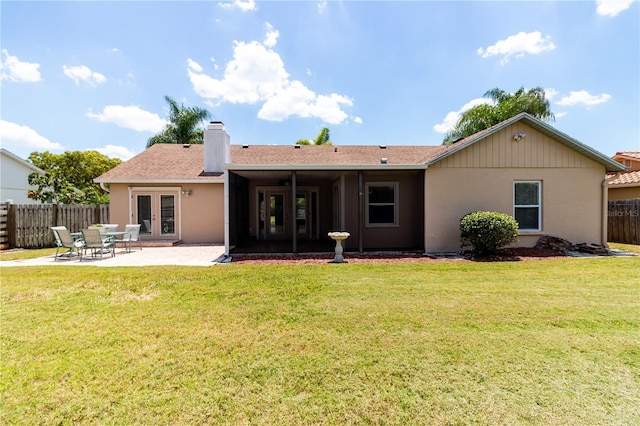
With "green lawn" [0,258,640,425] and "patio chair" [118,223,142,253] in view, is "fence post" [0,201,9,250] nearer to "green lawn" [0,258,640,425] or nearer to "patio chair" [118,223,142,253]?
"patio chair" [118,223,142,253]

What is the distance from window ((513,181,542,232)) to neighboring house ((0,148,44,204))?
94.4ft

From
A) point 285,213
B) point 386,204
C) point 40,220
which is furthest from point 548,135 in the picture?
point 40,220

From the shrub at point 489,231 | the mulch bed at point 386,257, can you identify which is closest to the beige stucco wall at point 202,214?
the mulch bed at point 386,257

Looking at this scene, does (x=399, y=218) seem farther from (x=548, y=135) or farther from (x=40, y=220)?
(x=40, y=220)

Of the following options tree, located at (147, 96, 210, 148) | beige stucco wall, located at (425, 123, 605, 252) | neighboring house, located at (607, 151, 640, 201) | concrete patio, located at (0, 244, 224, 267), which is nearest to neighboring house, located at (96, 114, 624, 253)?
beige stucco wall, located at (425, 123, 605, 252)

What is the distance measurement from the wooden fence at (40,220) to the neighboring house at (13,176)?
37.1 feet

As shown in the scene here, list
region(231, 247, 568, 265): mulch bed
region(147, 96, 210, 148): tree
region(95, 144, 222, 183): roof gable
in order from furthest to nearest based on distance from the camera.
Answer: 1. region(147, 96, 210, 148): tree
2. region(95, 144, 222, 183): roof gable
3. region(231, 247, 568, 265): mulch bed

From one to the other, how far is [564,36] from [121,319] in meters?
17.6

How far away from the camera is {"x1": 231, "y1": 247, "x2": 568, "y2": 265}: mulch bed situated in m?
9.15

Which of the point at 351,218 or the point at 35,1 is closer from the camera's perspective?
the point at 35,1

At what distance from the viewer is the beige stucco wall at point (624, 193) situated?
50.8 feet

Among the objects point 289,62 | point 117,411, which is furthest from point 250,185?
point 117,411

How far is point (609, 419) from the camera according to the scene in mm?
2318

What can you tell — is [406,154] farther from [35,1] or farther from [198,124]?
[198,124]
